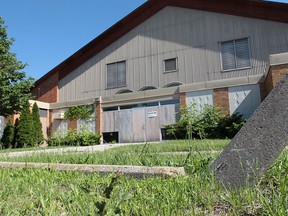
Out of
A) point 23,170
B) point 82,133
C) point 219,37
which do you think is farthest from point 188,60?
point 23,170

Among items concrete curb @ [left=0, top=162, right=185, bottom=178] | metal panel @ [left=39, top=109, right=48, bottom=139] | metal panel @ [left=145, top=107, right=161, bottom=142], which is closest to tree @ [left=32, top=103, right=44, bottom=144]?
metal panel @ [left=39, top=109, right=48, bottom=139]

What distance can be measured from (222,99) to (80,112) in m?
9.93

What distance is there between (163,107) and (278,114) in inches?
Answer: 589

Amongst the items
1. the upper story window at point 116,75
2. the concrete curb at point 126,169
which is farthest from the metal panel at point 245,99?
the concrete curb at point 126,169

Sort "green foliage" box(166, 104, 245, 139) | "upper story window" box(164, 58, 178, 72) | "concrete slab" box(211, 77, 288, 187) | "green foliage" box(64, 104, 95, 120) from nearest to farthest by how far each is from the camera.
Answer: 1. "concrete slab" box(211, 77, 288, 187)
2. "green foliage" box(166, 104, 245, 139)
3. "upper story window" box(164, 58, 178, 72)
4. "green foliage" box(64, 104, 95, 120)

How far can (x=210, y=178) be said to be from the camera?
2.40 metres

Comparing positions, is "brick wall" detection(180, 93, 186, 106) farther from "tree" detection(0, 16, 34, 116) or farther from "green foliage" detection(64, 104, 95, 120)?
"tree" detection(0, 16, 34, 116)

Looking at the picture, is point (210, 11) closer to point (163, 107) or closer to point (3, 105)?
point (163, 107)

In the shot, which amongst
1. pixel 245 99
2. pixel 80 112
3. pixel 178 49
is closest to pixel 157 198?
pixel 245 99

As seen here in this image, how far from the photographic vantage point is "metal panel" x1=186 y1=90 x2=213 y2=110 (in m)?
16.1

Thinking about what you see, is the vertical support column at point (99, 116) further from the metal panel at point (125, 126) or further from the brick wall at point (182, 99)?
the brick wall at point (182, 99)

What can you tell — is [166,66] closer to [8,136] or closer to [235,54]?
[235,54]

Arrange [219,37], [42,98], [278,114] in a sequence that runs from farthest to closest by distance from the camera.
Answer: [42,98] < [219,37] < [278,114]

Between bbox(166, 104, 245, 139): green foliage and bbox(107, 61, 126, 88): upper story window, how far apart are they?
6.24 metres
